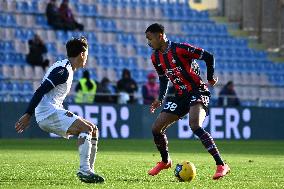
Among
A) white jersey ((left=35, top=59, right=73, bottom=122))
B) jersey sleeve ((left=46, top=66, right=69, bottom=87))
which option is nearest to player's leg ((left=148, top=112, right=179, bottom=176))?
white jersey ((left=35, top=59, right=73, bottom=122))

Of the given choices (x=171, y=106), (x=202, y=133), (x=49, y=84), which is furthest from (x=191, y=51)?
(x=49, y=84)

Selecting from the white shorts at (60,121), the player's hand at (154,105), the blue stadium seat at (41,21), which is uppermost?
the blue stadium seat at (41,21)

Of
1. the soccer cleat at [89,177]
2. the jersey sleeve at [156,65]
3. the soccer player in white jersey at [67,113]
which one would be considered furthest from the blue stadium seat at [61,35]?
the soccer cleat at [89,177]

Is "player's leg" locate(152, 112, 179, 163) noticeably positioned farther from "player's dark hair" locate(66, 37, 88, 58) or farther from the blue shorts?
"player's dark hair" locate(66, 37, 88, 58)

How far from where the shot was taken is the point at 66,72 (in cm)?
1073

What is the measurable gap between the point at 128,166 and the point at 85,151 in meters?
3.65

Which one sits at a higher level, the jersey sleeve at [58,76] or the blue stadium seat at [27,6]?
the blue stadium seat at [27,6]

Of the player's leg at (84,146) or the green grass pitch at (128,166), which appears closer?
the player's leg at (84,146)

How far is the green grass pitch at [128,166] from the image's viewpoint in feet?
35.7

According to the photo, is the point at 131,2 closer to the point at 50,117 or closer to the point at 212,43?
the point at 212,43

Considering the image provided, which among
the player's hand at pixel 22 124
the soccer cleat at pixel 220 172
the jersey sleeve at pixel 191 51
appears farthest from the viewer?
the jersey sleeve at pixel 191 51

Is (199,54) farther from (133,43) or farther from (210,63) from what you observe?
(133,43)

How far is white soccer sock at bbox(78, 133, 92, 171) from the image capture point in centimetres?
1063

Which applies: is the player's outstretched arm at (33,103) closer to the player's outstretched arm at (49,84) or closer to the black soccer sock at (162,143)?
the player's outstretched arm at (49,84)
